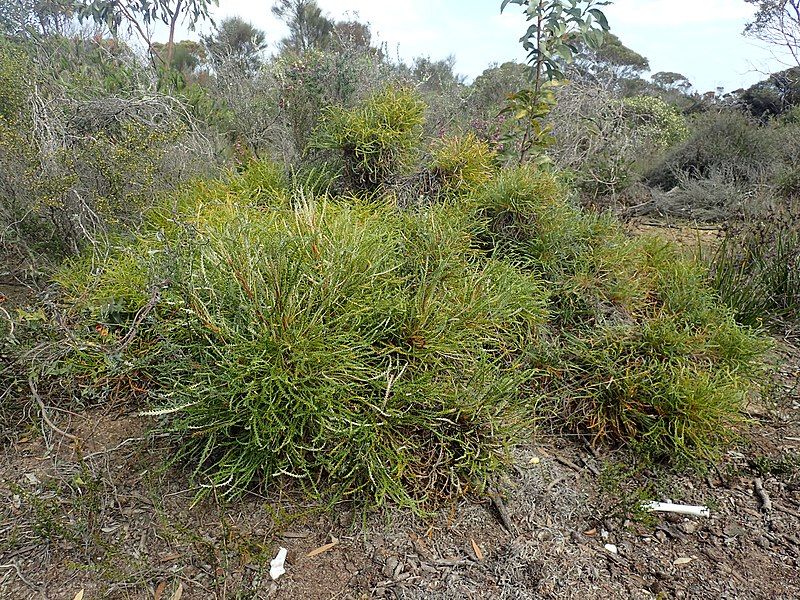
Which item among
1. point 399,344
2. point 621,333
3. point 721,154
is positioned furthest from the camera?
point 721,154

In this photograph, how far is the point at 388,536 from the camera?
1905 millimetres

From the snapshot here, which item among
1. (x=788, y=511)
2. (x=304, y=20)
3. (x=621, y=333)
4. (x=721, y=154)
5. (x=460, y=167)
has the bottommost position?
(x=788, y=511)

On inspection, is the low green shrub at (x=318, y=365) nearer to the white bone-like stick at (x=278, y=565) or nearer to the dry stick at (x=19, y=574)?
the white bone-like stick at (x=278, y=565)

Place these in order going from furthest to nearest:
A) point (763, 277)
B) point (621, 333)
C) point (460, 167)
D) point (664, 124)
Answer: point (664, 124), point (460, 167), point (763, 277), point (621, 333)

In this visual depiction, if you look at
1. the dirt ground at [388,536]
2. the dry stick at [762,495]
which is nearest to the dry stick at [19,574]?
the dirt ground at [388,536]

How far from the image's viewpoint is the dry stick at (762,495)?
214cm

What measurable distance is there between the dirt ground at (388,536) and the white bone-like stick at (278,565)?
0.02 meters

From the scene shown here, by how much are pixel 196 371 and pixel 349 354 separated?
22.8 inches

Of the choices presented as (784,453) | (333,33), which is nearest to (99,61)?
(333,33)

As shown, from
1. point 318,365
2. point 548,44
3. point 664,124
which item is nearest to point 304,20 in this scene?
point 664,124

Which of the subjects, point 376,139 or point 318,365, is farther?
point 376,139

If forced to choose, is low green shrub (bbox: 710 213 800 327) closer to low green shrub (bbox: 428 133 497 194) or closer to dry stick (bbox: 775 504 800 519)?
dry stick (bbox: 775 504 800 519)

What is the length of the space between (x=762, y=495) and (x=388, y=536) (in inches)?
58.8

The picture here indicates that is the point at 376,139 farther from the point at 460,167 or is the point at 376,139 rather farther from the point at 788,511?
the point at 788,511
